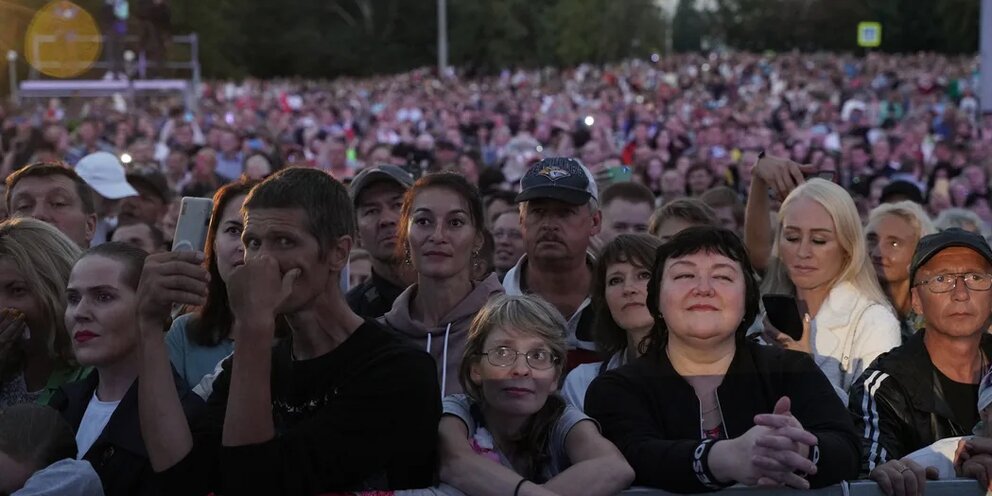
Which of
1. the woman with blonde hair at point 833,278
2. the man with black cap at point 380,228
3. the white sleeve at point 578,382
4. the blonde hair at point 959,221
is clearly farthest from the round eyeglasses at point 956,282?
the blonde hair at point 959,221

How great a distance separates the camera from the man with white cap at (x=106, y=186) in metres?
8.94

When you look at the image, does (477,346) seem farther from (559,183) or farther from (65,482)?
(559,183)

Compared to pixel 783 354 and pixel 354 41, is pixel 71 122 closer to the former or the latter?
pixel 783 354

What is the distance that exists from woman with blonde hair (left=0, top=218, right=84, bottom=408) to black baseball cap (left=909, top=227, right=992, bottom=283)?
278 centimetres

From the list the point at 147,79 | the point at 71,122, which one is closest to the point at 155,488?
the point at 71,122

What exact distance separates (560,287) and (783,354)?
1.91 meters

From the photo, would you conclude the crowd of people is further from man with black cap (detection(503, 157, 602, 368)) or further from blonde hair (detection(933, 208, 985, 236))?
blonde hair (detection(933, 208, 985, 236))

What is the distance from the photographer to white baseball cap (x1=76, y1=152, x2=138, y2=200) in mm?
8945

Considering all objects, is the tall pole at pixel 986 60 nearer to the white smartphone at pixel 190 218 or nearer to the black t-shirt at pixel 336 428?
the white smartphone at pixel 190 218

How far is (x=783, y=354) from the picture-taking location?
4223mm

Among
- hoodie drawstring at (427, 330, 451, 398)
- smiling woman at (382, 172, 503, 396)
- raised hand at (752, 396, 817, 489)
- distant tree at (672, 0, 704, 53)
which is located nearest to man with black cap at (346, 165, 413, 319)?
smiling woman at (382, 172, 503, 396)

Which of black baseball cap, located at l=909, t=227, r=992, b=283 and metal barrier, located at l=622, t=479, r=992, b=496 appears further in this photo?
black baseball cap, located at l=909, t=227, r=992, b=283

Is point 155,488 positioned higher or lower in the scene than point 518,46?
lower

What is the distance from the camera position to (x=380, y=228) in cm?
650
